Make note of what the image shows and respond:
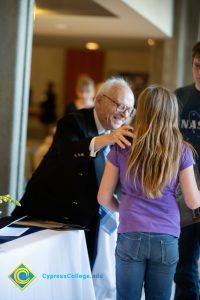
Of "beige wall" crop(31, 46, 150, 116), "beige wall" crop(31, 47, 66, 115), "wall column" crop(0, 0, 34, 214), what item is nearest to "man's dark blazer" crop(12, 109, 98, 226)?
"wall column" crop(0, 0, 34, 214)

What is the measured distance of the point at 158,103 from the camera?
279 centimetres

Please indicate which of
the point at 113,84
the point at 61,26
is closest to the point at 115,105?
the point at 113,84

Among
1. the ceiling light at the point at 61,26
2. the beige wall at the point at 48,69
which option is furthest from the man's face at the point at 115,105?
the beige wall at the point at 48,69

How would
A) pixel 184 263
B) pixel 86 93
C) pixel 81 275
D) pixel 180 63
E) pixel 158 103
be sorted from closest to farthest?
pixel 158 103 < pixel 81 275 < pixel 184 263 < pixel 86 93 < pixel 180 63

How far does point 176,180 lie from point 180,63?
274 inches

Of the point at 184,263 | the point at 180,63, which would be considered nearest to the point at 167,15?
the point at 180,63

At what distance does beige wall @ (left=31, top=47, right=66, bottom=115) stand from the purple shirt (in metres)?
16.7

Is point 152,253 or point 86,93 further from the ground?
point 86,93

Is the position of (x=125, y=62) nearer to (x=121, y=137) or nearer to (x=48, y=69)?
(x=48, y=69)

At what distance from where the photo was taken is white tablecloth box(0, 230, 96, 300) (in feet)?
8.80

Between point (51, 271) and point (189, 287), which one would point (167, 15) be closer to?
point (189, 287)

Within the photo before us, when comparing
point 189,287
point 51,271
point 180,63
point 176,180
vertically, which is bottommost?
point 189,287

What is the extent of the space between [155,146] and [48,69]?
17.1 m

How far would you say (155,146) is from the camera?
110 inches
